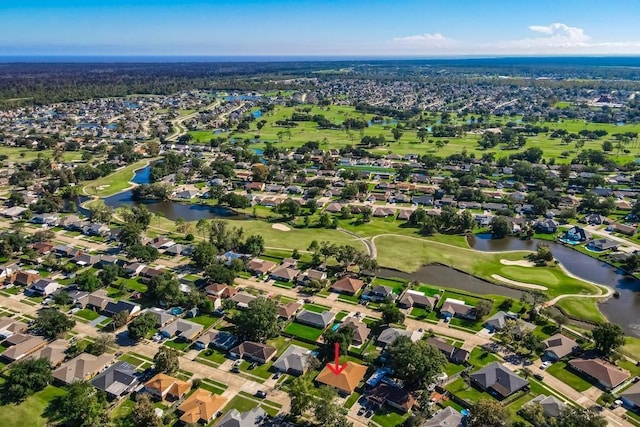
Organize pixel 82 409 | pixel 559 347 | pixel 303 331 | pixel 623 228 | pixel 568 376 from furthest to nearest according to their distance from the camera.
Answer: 1. pixel 623 228
2. pixel 303 331
3. pixel 559 347
4. pixel 568 376
5. pixel 82 409

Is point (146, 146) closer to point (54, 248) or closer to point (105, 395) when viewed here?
point (54, 248)

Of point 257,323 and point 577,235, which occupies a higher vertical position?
point 257,323

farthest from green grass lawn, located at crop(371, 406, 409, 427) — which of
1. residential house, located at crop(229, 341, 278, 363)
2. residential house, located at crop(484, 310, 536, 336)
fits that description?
residential house, located at crop(484, 310, 536, 336)

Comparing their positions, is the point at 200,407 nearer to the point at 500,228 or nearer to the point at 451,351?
the point at 451,351

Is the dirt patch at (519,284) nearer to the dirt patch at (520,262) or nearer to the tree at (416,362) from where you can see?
the dirt patch at (520,262)

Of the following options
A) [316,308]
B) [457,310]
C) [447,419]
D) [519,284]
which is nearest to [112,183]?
[316,308]

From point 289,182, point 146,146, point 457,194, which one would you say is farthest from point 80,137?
point 457,194
